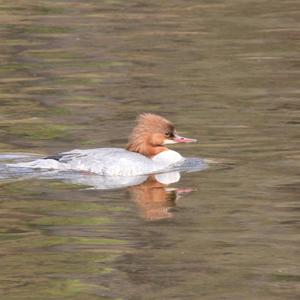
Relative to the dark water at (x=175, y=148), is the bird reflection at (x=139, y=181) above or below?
below

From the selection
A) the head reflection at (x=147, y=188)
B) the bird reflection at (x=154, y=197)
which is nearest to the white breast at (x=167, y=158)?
the head reflection at (x=147, y=188)

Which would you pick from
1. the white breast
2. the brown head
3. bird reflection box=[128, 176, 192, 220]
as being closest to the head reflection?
bird reflection box=[128, 176, 192, 220]

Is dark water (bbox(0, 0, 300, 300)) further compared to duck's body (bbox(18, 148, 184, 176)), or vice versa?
duck's body (bbox(18, 148, 184, 176))

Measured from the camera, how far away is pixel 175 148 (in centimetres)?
1313

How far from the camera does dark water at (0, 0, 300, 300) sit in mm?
8516

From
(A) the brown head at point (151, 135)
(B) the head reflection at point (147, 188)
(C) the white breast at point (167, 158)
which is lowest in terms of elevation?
(B) the head reflection at point (147, 188)

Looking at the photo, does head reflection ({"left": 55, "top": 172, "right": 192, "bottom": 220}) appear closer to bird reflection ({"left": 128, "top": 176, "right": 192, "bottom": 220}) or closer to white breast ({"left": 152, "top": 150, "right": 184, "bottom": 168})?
bird reflection ({"left": 128, "top": 176, "right": 192, "bottom": 220})

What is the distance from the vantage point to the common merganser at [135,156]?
11.6m

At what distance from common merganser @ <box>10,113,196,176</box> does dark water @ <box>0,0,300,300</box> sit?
25cm

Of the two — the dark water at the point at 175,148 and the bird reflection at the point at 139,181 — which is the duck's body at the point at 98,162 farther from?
the dark water at the point at 175,148

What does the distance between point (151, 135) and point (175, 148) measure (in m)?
1.08

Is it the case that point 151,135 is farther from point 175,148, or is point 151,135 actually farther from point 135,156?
point 175,148

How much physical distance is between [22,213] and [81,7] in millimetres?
11879

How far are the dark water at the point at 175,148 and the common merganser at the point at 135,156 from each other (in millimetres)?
254
